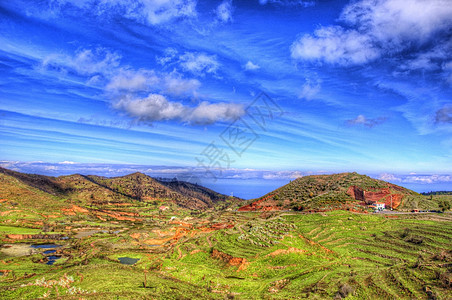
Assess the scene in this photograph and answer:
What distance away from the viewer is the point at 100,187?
121812mm

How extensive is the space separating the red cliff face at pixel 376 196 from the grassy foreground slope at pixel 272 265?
1378 cm

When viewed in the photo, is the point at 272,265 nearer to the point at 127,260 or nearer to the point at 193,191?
the point at 127,260

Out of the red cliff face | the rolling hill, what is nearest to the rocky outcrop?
the red cliff face

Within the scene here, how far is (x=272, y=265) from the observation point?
29.1m

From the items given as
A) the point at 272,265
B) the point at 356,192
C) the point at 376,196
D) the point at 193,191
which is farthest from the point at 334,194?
the point at 193,191

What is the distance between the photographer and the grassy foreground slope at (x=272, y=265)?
2116cm

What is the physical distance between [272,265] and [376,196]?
43.2 m

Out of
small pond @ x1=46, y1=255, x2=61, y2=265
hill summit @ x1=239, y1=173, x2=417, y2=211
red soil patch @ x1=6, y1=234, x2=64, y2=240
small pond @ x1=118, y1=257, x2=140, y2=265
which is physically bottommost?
red soil patch @ x1=6, y1=234, x2=64, y2=240

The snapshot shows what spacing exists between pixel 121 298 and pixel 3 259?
29582mm

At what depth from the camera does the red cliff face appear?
188 feet

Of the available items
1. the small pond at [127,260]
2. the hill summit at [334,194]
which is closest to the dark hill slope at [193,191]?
the hill summit at [334,194]

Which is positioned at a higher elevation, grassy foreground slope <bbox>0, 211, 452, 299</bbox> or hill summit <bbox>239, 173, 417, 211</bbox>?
hill summit <bbox>239, 173, 417, 211</bbox>

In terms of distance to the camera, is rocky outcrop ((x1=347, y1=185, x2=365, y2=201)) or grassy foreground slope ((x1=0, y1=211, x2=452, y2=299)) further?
rocky outcrop ((x1=347, y1=185, x2=365, y2=201))

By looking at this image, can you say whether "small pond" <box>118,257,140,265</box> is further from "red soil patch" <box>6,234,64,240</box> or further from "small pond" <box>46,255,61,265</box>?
"red soil patch" <box>6,234,64,240</box>
